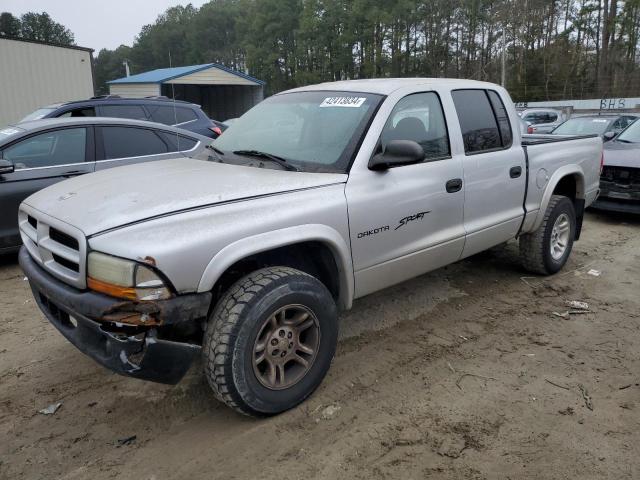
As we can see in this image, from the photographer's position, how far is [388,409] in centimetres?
302

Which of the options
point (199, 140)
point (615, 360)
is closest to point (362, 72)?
point (199, 140)

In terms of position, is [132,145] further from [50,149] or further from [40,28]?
[40,28]

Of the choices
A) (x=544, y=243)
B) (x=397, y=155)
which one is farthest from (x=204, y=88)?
(x=397, y=155)

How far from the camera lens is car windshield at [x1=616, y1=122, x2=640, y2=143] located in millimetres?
8539

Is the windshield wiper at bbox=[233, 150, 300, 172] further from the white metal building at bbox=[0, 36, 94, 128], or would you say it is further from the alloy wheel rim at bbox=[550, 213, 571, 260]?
the white metal building at bbox=[0, 36, 94, 128]

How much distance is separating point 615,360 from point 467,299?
137 centimetres

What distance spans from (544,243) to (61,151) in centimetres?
517

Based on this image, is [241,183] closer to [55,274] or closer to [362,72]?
[55,274]

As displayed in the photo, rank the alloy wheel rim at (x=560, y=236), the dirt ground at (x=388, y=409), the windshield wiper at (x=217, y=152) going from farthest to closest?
the alloy wheel rim at (x=560, y=236) → the windshield wiper at (x=217, y=152) → the dirt ground at (x=388, y=409)

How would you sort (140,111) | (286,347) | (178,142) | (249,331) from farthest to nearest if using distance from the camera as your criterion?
(140,111)
(178,142)
(286,347)
(249,331)

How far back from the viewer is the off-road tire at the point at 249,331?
2.60 meters

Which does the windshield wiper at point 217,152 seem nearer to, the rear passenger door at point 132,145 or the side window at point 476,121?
the side window at point 476,121

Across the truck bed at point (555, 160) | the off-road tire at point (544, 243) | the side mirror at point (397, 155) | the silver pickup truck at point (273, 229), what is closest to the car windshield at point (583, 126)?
the truck bed at point (555, 160)

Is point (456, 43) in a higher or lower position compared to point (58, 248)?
higher
